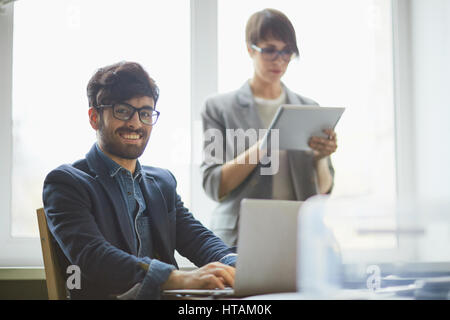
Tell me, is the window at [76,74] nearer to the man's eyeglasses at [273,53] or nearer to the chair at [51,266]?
the man's eyeglasses at [273,53]

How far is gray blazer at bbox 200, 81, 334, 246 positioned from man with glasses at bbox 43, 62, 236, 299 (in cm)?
27

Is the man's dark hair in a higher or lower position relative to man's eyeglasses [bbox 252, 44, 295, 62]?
lower

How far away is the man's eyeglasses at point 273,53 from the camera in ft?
5.92

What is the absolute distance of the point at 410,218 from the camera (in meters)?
1.27

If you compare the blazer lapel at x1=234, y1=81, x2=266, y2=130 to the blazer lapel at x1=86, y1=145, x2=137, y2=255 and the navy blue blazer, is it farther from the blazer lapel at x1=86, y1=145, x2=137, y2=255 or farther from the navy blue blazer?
the blazer lapel at x1=86, y1=145, x2=137, y2=255

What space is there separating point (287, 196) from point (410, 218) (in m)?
0.55

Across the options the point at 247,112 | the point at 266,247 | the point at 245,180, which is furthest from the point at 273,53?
the point at 266,247

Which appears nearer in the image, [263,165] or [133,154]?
[133,154]

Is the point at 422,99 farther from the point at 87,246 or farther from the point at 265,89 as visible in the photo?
the point at 87,246

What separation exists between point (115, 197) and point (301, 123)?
0.64 m

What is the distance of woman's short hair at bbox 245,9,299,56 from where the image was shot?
180 centimetres

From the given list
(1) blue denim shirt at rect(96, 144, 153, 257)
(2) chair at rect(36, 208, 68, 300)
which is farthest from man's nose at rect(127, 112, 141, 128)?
(2) chair at rect(36, 208, 68, 300)

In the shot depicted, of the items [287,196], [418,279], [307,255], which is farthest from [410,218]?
[287,196]
